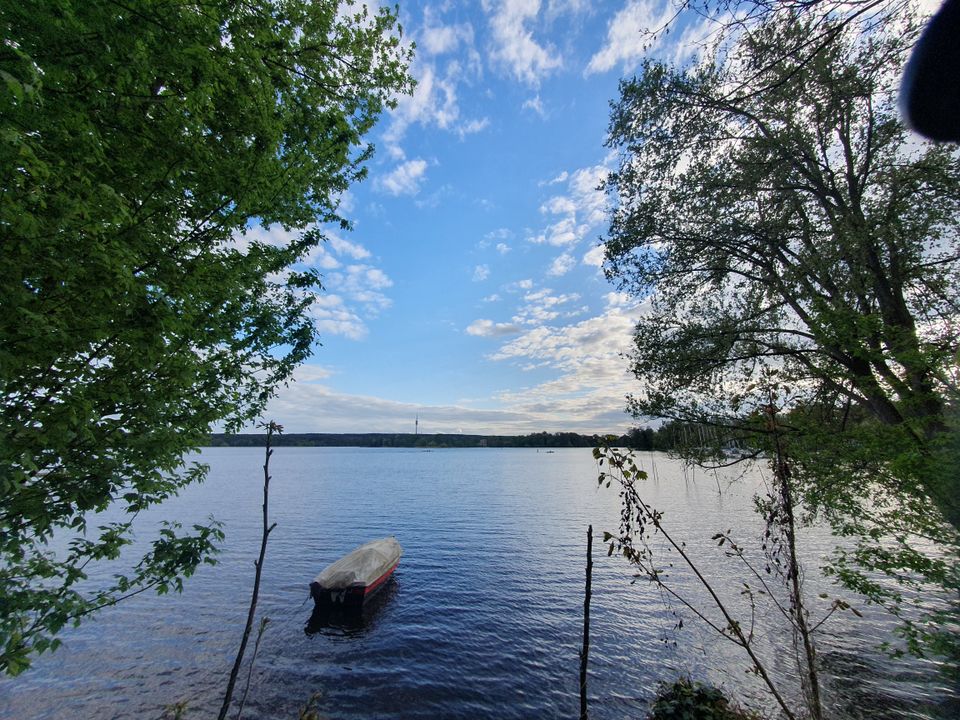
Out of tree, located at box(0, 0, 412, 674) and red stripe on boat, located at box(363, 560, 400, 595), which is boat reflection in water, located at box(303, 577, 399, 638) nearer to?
red stripe on boat, located at box(363, 560, 400, 595)

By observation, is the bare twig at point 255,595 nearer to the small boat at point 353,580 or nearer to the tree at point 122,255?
the tree at point 122,255

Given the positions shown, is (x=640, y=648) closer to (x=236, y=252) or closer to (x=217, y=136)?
(x=236, y=252)

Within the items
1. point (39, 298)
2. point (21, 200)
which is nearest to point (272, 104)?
point (21, 200)

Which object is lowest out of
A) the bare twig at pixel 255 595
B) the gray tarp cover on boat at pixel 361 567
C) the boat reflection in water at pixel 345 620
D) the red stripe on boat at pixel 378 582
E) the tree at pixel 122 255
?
the boat reflection in water at pixel 345 620

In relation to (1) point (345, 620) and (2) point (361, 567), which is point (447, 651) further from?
(2) point (361, 567)

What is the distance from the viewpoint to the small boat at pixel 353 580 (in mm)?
16188

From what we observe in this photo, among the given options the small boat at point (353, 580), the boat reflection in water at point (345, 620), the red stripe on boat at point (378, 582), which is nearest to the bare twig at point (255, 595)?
the boat reflection in water at point (345, 620)

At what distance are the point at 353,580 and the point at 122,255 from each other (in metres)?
16.4

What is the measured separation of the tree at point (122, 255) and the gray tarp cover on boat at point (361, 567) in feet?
41.6

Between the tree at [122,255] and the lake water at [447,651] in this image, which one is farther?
the lake water at [447,651]

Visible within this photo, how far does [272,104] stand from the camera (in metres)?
5.78

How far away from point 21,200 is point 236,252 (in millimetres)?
2768

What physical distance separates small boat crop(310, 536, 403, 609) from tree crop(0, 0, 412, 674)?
41.2 ft

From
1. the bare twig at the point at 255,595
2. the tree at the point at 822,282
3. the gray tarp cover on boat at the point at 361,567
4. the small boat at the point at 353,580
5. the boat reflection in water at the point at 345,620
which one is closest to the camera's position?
the bare twig at the point at 255,595
